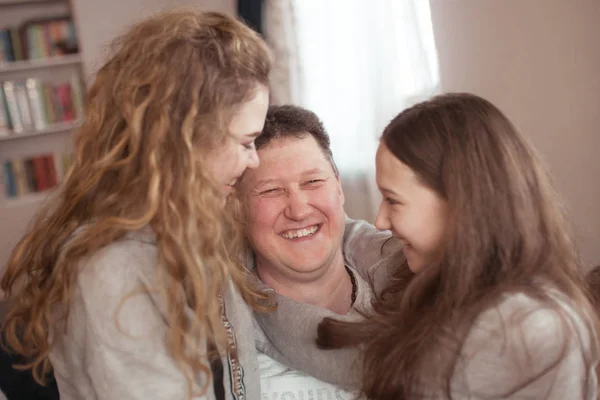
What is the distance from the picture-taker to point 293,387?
5.03ft

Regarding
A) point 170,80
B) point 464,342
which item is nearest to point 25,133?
point 170,80

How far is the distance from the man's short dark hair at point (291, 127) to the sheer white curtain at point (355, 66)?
1677 mm

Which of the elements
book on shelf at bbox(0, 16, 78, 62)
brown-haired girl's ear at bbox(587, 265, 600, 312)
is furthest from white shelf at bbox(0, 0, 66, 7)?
brown-haired girl's ear at bbox(587, 265, 600, 312)

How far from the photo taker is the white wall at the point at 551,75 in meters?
2.65

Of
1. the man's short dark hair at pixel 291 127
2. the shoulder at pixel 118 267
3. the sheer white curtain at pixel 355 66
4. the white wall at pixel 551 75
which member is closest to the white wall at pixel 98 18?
the sheer white curtain at pixel 355 66

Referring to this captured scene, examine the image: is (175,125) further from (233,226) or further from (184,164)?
(233,226)

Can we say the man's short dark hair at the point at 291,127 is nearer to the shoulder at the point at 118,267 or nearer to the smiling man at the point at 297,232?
the smiling man at the point at 297,232

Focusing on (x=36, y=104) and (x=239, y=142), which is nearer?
(x=239, y=142)

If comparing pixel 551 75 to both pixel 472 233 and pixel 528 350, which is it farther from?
pixel 528 350

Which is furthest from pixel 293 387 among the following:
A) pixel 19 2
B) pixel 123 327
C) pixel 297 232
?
pixel 19 2

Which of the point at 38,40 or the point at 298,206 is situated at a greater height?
the point at 38,40

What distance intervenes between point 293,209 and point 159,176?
58 centimetres

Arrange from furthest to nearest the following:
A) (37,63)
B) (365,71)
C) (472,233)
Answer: (37,63) → (365,71) → (472,233)

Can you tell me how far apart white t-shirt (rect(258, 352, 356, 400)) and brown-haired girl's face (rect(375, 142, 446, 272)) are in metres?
0.39
